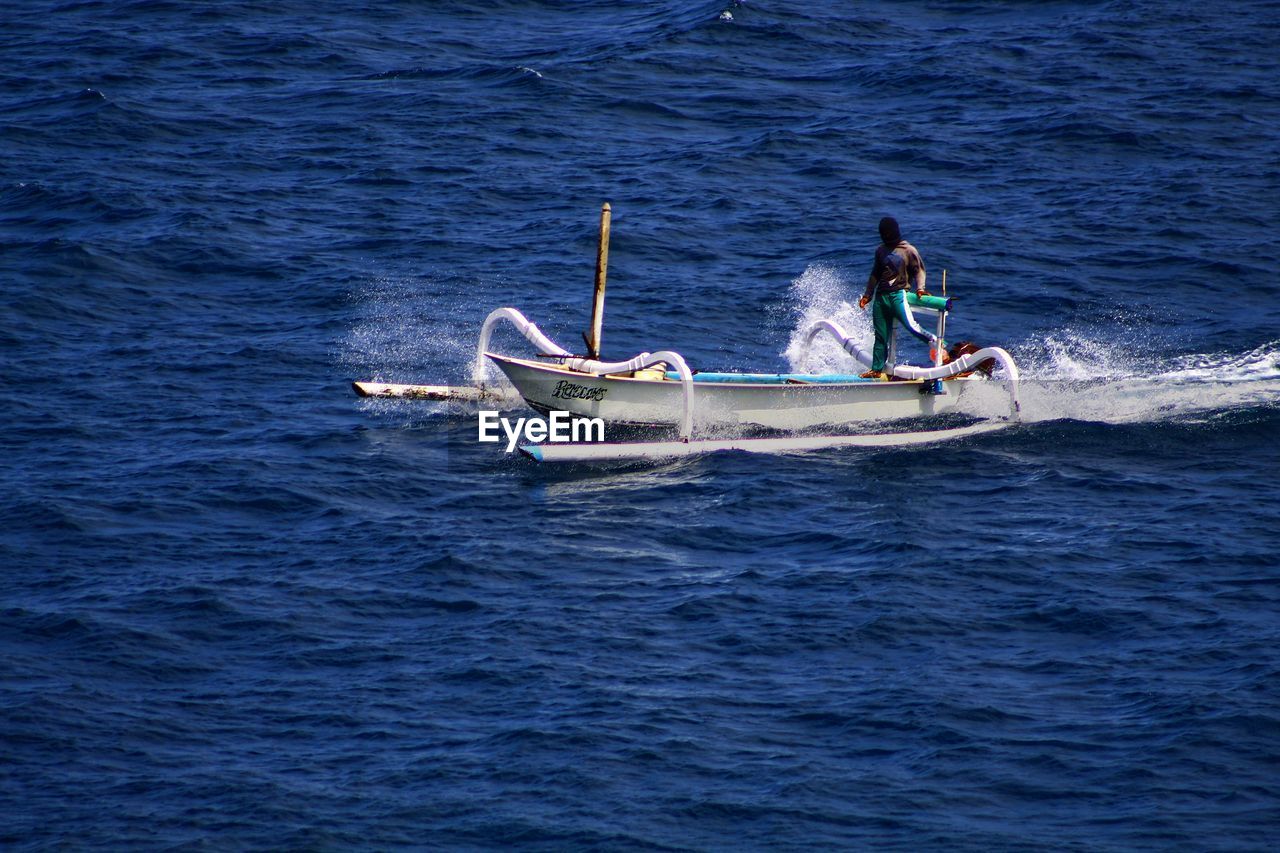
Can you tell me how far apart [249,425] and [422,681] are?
303 inches

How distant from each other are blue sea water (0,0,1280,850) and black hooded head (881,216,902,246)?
2967 millimetres

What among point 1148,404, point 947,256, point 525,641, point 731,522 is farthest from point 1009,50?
point 525,641

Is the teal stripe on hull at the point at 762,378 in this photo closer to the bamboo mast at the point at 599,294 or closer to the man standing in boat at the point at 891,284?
the man standing in boat at the point at 891,284

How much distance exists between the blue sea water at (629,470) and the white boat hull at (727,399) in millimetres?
805

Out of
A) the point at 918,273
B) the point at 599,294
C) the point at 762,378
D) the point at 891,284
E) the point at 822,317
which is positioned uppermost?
the point at 918,273

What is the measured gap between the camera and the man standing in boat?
2145 cm

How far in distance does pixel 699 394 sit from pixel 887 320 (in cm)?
325

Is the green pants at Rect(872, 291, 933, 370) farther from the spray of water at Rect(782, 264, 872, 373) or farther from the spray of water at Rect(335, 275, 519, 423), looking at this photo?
the spray of water at Rect(335, 275, 519, 423)

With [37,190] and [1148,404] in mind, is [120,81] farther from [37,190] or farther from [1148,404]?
[1148,404]

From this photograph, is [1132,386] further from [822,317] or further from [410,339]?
[410,339]

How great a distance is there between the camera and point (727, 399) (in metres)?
20.5

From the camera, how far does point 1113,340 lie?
24484 mm

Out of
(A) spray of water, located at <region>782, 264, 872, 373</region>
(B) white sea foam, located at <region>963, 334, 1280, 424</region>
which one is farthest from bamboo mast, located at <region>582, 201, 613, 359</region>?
(B) white sea foam, located at <region>963, 334, 1280, 424</region>

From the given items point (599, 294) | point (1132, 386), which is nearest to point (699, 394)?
point (599, 294)
